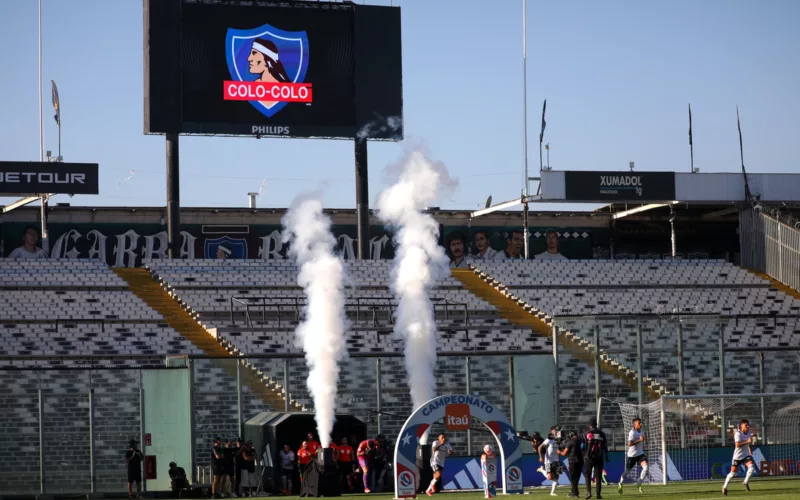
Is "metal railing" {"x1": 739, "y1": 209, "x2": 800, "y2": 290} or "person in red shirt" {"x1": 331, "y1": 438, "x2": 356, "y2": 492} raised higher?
"metal railing" {"x1": 739, "y1": 209, "x2": 800, "y2": 290}

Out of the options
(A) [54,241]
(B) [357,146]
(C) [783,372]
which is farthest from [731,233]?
(A) [54,241]

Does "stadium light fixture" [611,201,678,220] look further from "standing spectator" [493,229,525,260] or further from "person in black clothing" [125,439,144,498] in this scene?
"person in black clothing" [125,439,144,498]

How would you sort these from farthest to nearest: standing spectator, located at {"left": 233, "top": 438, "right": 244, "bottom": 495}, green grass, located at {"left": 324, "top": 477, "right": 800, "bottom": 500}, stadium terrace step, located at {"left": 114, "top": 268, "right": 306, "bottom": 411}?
1. stadium terrace step, located at {"left": 114, "top": 268, "right": 306, "bottom": 411}
2. standing spectator, located at {"left": 233, "top": 438, "right": 244, "bottom": 495}
3. green grass, located at {"left": 324, "top": 477, "right": 800, "bottom": 500}

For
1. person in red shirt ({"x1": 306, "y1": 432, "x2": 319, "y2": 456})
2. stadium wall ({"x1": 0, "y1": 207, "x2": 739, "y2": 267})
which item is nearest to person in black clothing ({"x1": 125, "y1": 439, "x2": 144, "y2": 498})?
person in red shirt ({"x1": 306, "y1": 432, "x2": 319, "y2": 456})

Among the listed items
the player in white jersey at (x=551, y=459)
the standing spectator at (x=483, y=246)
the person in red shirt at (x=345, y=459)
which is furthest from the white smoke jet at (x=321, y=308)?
the standing spectator at (x=483, y=246)

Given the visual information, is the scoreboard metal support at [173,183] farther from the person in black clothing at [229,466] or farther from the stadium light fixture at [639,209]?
the stadium light fixture at [639,209]

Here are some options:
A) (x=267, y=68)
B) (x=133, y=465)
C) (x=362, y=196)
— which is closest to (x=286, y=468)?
(x=133, y=465)

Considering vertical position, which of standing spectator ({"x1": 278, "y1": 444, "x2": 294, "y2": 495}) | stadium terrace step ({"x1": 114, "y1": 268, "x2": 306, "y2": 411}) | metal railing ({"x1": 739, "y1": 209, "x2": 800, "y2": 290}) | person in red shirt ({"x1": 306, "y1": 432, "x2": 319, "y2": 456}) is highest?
metal railing ({"x1": 739, "y1": 209, "x2": 800, "y2": 290})

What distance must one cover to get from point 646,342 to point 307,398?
30.7ft

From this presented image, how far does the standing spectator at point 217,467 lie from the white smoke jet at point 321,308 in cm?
231

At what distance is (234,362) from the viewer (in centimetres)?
3184

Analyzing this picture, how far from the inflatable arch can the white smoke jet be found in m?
3.73

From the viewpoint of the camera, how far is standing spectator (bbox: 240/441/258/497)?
29250 millimetres

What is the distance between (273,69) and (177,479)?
21.4m
